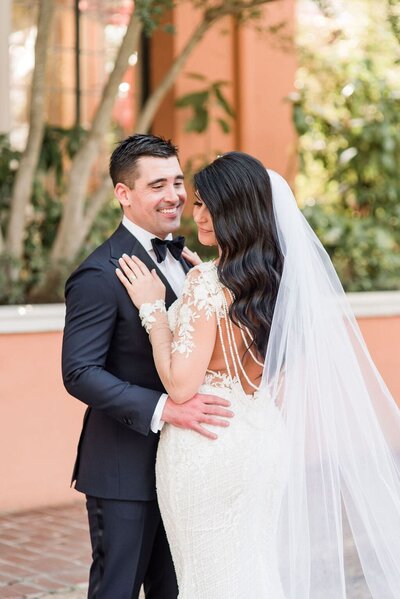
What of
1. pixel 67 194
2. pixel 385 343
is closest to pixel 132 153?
pixel 67 194

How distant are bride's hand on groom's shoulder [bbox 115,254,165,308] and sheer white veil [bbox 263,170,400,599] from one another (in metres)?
0.40

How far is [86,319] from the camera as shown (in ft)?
10.6

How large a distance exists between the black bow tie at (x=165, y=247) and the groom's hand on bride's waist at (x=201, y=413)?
53 cm

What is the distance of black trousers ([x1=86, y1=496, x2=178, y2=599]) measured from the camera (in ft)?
10.8

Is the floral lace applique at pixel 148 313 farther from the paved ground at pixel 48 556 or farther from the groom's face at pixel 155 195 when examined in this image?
the paved ground at pixel 48 556

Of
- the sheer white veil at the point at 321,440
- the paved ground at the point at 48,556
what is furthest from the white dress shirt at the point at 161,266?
the paved ground at the point at 48,556

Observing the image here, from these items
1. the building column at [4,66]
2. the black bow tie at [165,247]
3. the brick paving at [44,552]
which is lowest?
the brick paving at [44,552]

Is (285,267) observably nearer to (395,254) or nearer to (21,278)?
(21,278)

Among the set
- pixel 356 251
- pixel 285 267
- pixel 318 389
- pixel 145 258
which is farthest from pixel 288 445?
pixel 356 251

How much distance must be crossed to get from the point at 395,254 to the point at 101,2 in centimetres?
356

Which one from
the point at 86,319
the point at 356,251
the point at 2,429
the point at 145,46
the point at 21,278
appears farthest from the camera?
the point at 145,46

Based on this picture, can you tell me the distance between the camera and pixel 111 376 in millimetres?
3227

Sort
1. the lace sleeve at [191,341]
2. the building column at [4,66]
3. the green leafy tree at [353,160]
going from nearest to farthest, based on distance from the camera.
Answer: the lace sleeve at [191,341], the building column at [4,66], the green leafy tree at [353,160]

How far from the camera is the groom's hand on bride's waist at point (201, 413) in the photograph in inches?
125
